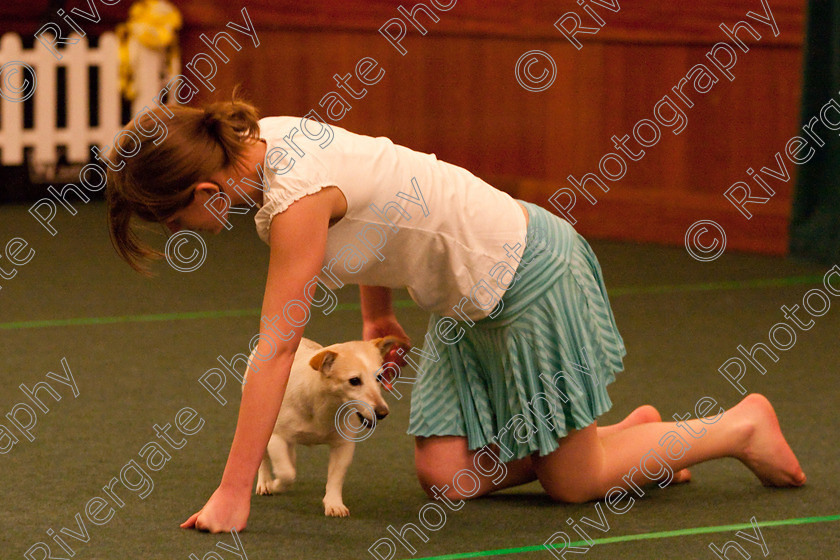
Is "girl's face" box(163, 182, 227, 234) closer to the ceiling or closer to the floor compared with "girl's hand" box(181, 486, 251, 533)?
closer to the ceiling

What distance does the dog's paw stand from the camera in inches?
63.5

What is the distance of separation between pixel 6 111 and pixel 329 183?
12.3ft

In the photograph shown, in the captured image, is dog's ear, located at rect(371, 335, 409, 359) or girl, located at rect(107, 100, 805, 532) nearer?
girl, located at rect(107, 100, 805, 532)

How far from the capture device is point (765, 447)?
5.62 feet

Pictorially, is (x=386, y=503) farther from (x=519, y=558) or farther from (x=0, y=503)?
(x=0, y=503)

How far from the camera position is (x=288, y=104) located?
203 inches

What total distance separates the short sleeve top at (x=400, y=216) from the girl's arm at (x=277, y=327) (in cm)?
3

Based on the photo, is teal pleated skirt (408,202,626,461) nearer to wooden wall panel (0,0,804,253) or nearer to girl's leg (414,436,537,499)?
girl's leg (414,436,537,499)

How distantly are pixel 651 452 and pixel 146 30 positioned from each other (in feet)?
13.0
